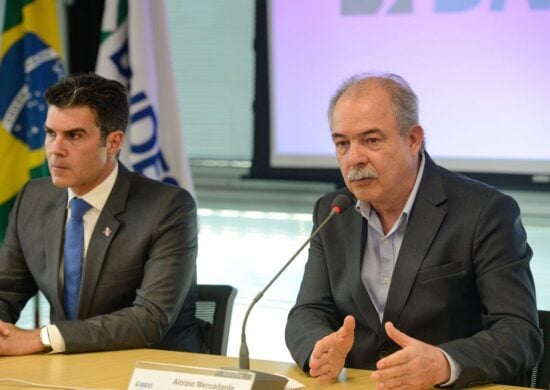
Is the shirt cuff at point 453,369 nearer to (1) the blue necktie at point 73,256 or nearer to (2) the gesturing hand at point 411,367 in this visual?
(2) the gesturing hand at point 411,367

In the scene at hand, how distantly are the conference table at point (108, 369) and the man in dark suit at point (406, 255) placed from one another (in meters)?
0.10

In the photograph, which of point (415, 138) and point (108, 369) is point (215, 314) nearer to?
point (108, 369)

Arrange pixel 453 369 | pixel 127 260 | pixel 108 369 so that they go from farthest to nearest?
pixel 127 260
pixel 108 369
pixel 453 369

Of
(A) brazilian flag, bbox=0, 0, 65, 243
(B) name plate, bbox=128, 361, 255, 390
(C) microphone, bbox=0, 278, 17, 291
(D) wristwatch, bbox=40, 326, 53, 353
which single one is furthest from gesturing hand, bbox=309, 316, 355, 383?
(A) brazilian flag, bbox=0, 0, 65, 243

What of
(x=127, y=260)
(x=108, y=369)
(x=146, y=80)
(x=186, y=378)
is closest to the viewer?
(x=186, y=378)

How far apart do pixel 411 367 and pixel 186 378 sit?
53cm

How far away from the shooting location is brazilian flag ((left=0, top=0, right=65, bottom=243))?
4.68 metres

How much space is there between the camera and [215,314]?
3248mm

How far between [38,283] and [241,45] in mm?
2073

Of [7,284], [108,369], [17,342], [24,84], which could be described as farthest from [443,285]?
[24,84]

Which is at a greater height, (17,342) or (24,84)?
(24,84)

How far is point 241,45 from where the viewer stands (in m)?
5.04

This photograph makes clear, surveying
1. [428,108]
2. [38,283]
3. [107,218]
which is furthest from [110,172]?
[428,108]

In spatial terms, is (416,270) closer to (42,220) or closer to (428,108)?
(42,220)
